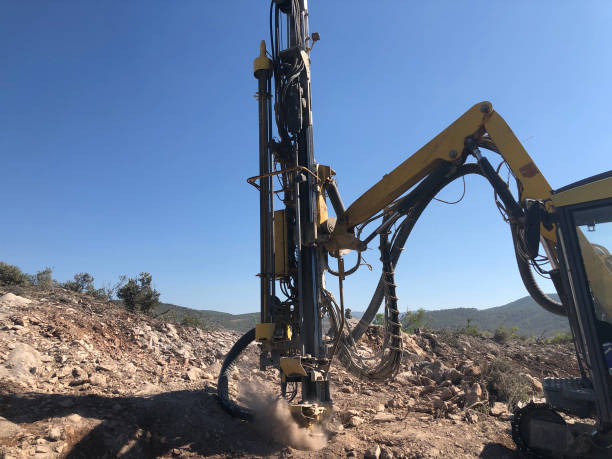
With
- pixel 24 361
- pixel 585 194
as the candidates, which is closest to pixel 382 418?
pixel 585 194

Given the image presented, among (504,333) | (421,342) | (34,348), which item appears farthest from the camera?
(504,333)

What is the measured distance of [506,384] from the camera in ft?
27.4

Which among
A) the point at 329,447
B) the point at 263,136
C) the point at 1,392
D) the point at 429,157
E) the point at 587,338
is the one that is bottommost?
the point at 329,447

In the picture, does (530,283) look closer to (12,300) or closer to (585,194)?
(585,194)

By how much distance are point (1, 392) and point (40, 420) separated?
0.94 m

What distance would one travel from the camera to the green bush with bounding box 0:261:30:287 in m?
11.9

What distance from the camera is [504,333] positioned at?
16656mm

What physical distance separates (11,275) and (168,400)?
8.56 m

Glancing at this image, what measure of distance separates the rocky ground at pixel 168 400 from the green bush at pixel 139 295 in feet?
9.91

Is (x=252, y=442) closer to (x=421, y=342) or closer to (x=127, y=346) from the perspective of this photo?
(x=127, y=346)

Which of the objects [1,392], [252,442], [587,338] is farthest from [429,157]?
[1,392]

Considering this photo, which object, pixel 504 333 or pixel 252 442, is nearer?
pixel 252 442

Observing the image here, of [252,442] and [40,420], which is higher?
[40,420]

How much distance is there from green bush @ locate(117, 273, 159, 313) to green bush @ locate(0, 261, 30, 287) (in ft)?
9.11
